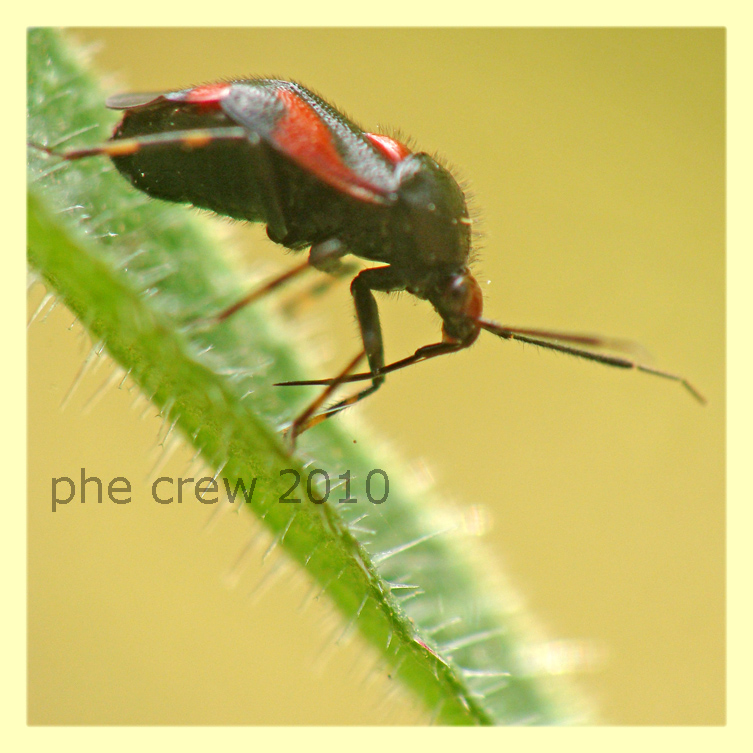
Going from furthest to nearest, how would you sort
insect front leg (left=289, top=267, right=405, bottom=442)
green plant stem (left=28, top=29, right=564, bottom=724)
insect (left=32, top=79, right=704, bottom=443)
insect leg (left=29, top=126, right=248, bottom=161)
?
insect front leg (left=289, top=267, right=405, bottom=442) < insect (left=32, top=79, right=704, bottom=443) < insect leg (left=29, top=126, right=248, bottom=161) < green plant stem (left=28, top=29, right=564, bottom=724)

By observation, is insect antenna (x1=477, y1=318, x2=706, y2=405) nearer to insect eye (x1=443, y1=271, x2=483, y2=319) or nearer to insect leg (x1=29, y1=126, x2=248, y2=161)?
insect eye (x1=443, y1=271, x2=483, y2=319)

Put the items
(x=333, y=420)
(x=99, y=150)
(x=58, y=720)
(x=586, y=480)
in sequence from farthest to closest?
(x=586, y=480) < (x=58, y=720) < (x=333, y=420) < (x=99, y=150)

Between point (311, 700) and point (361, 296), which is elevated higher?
point (361, 296)

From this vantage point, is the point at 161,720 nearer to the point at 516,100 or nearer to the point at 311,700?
the point at 311,700

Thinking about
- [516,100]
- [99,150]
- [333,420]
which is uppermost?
[516,100]

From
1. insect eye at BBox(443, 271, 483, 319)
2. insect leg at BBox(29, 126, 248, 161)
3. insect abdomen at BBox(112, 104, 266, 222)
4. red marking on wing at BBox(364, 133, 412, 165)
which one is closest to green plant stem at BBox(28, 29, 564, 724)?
insect leg at BBox(29, 126, 248, 161)

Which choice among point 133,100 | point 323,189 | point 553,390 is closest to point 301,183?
point 323,189

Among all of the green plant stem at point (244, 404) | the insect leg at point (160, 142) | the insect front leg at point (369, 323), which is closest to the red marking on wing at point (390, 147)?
the insect front leg at point (369, 323)

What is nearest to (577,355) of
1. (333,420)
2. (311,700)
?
(333,420)
